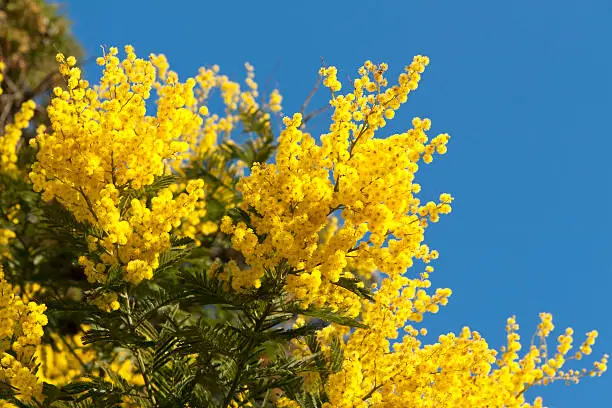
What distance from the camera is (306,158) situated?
399cm

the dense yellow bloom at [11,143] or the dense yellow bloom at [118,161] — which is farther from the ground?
the dense yellow bloom at [11,143]

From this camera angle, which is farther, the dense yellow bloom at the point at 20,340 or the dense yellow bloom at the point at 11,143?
the dense yellow bloom at the point at 11,143

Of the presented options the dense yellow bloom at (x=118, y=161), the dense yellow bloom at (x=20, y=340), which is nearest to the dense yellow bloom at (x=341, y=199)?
the dense yellow bloom at (x=118, y=161)

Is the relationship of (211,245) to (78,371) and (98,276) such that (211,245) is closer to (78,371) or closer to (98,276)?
(78,371)

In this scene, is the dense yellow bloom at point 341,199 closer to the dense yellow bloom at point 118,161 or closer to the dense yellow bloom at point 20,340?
the dense yellow bloom at point 118,161

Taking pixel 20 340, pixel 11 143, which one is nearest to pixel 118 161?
pixel 20 340

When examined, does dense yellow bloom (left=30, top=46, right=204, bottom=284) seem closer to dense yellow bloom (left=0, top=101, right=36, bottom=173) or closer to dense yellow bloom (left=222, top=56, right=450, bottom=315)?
dense yellow bloom (left=222, top=56, right=450, bottom=315)

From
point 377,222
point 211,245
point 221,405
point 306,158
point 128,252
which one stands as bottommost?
point 221,405

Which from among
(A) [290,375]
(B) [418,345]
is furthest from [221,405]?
(B) [418,345]

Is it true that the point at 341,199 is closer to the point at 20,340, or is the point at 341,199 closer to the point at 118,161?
the point at 118,161

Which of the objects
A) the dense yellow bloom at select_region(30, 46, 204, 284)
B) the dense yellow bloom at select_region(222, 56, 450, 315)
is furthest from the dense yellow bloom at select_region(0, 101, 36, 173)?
the dense yellow bloom at select_region(222, 56, 450, 315)

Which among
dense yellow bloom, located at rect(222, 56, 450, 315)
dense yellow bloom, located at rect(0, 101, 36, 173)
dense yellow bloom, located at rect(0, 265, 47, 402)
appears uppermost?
dense yellow bloom, located at rect(0, 101, 36, 173)

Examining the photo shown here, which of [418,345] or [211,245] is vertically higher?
[211,245]

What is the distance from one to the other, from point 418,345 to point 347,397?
2.90ft
